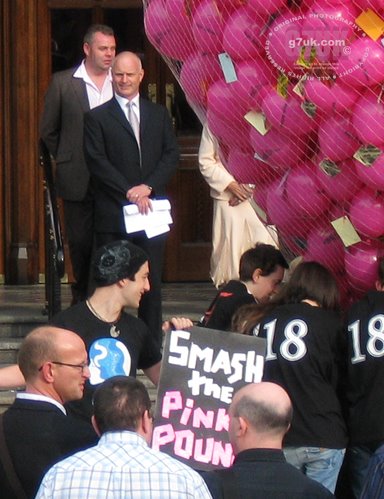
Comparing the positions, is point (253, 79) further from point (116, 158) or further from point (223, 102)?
point (116, 158)

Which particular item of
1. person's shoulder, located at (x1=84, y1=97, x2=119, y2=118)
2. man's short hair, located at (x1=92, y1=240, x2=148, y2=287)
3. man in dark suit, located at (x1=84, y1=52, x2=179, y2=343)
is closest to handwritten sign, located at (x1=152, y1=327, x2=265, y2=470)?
man's short hair, located at (x1=92, y1=240, x2=148, y2=287)

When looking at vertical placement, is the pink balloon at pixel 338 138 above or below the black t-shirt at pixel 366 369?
above

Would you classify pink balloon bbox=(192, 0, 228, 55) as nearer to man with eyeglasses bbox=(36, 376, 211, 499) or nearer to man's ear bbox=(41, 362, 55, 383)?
man's ear bbox=(41, 362, 55, 383)

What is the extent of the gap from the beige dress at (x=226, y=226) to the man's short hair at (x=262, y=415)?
5098 millimetres

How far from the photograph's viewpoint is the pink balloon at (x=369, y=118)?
17.5 feet

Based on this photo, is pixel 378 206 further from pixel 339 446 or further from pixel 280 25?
pixel 339 446

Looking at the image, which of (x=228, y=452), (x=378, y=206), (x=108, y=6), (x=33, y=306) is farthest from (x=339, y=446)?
(x=108, y=6)

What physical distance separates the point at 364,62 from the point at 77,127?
3.90m

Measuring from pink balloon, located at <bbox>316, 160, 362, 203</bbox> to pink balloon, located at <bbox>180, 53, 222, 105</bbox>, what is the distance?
0.54 m

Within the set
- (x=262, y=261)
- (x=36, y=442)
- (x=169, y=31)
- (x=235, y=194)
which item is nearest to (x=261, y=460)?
(x=36, y=442)

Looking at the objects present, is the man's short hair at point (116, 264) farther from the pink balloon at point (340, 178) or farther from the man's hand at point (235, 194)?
the man's hand at point (235, 194)

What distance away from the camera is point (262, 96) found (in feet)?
18.2

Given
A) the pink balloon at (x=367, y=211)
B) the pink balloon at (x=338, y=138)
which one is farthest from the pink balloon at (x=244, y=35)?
the pink balloon at (x=367, y=211)

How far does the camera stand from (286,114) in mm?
5484
